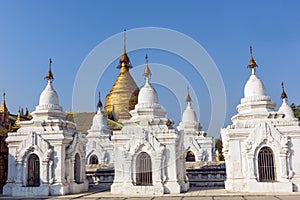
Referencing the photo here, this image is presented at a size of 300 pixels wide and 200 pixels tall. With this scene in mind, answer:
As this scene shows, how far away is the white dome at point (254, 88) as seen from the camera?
73.4 feet

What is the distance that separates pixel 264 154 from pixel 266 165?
24.3 inches

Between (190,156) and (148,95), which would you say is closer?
(148,95)

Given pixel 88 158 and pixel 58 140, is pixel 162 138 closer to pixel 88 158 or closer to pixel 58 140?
pixel 58 140

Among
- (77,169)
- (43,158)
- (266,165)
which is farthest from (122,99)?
(266,165)

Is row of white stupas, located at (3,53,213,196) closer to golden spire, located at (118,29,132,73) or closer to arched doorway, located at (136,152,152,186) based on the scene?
arched doorway, located at (136,152,152,186)

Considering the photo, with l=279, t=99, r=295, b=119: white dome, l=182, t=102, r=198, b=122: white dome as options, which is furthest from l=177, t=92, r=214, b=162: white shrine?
l=279, t=99, r=295, b=119: white dome

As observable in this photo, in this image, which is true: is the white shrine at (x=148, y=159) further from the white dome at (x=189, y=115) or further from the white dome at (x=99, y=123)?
the white dome at (x=99, y=123)

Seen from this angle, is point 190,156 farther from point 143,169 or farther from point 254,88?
point 143,169

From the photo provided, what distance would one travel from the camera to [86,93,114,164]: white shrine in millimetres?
33875

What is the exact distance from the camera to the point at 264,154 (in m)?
20.3

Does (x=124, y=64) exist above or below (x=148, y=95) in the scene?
above

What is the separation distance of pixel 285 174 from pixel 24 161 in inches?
588

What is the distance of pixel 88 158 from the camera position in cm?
3419

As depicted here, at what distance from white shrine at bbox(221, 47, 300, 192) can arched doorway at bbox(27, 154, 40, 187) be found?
36.9 ft
